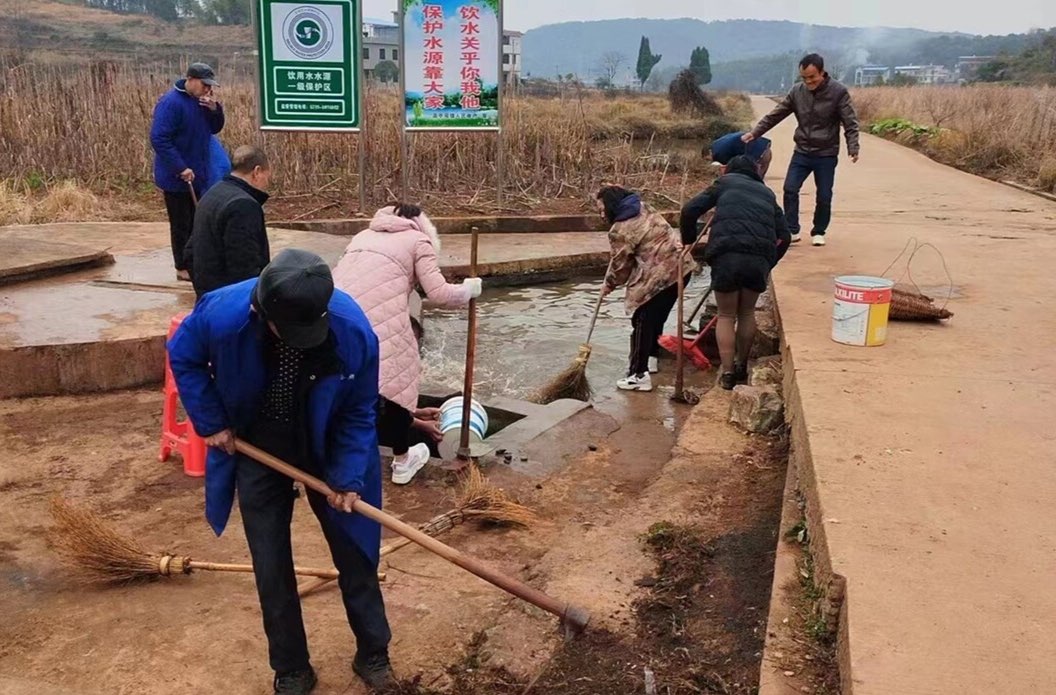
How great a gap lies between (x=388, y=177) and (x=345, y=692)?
9.88 m

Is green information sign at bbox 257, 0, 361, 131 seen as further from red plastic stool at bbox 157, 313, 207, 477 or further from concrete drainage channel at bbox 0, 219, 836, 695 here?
red plastic stool at bbox 157, 313, 207, 477

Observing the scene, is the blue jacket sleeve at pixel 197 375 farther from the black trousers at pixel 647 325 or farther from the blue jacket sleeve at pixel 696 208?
the black trousers at pixel 647 325

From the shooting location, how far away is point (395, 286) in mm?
4270

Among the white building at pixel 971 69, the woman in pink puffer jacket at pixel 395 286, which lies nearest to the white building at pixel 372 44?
the woman in pink puffer jacket at pixel 395 286

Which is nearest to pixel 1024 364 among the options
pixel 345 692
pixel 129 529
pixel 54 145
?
pixel 345 692

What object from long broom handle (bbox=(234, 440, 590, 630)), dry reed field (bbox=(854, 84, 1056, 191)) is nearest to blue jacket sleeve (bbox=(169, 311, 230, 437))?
long broom handle (bbox=(234, 440, 590, 630))

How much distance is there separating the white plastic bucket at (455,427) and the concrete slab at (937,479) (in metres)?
1.62

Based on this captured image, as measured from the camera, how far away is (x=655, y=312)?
6.55 m

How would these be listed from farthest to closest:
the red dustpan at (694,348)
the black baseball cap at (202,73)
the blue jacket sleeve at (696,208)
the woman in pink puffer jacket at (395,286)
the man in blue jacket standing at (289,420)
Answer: the red dustpan at (694,348)
the black baseball cap at (202,73)
the blue jacket sleeve at (696,208)
the woman in pink puffer jacket at (395,286)
the man in blue jacket standing at (289,420)

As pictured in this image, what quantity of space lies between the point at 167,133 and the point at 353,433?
14.7ft

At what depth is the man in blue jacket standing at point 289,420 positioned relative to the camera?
249cm

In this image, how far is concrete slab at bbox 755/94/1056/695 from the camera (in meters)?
2.39

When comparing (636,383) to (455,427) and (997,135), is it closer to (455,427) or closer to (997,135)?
(455,427)

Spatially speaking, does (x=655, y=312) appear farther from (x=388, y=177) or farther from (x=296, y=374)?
(x=388, y=177)
